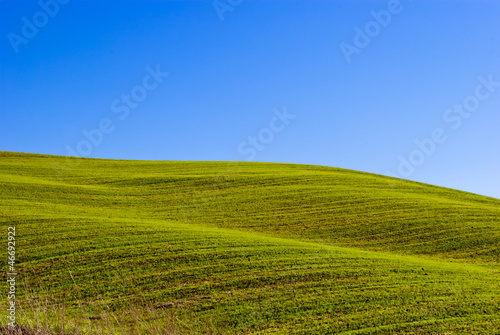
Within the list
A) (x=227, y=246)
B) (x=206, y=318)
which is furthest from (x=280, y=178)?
(x=206, y=318)

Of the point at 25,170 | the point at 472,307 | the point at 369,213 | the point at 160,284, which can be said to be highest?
the point at 25,170

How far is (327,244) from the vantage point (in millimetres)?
→ 26234

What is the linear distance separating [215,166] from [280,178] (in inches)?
422

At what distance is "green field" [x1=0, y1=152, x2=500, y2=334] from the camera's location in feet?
48.4

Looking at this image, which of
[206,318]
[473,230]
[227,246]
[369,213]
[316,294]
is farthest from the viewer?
[369,213]

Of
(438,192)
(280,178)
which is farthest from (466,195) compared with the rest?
(280,178)

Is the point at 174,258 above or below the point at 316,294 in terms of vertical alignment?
above

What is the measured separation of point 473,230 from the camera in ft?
96.5

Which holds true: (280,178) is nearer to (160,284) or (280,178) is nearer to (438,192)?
(438,192)

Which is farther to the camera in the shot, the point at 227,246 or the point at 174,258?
the point at 227,246

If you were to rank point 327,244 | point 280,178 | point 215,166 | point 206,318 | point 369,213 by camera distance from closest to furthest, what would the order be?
point 206,318 < point 327,244 < point 369,213 < point 280,178 < point 215,166

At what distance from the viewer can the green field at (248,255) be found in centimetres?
1477

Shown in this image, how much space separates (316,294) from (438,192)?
3211 centimetres

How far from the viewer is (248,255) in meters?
21.0
